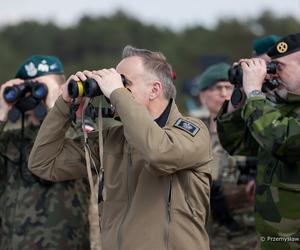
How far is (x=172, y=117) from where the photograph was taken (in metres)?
4.11

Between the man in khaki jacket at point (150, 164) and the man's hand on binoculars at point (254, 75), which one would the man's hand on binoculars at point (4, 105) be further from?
the man's hand on binoculars at point (254, 75)

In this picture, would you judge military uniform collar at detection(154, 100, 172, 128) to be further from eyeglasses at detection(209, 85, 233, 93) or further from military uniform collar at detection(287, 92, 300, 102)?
eyeglasses at detection(209, 85, 233, 93)

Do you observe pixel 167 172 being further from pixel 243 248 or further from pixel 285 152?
pixel 243 248

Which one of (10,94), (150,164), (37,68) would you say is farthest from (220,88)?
(150,164)

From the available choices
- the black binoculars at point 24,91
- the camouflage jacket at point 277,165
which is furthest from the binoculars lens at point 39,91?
the camouflage jacket at point 277,165

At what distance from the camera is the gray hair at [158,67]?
4172 millimetres

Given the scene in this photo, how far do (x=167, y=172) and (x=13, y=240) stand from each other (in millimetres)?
1724

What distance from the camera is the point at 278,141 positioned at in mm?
3832

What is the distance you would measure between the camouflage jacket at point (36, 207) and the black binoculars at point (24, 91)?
24cm

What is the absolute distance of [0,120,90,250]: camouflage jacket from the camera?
5059 mm

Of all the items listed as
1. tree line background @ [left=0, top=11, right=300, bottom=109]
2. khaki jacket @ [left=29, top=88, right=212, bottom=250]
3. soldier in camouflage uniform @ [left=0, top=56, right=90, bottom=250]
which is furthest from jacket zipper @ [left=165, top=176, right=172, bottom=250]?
tree line background @ [left=0, top=11, right=300, bottom=109]

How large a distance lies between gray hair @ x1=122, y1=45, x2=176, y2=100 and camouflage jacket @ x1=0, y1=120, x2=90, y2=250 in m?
1.28

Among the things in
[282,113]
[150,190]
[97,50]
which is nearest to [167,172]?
[150,190]

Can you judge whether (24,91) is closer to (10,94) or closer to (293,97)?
(10,94)
